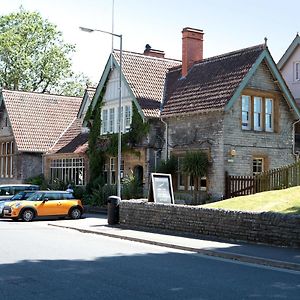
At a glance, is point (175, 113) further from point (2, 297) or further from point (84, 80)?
point (84, 80)

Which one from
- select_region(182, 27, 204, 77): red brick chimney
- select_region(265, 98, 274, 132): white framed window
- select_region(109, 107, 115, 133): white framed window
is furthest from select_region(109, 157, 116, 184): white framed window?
select_region(265, 98, 274, 132): white framed window

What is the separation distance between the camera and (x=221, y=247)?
15.8 metres

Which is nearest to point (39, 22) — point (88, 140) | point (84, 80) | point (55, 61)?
point (55, 61)

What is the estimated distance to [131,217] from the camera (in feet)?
72.6

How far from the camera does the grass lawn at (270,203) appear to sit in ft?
63.6

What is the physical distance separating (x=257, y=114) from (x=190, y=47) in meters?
6.24

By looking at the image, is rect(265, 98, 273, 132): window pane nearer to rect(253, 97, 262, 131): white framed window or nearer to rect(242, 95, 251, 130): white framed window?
rect(253, 97, 262, 131): white framed window

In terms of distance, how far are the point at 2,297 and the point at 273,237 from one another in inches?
352

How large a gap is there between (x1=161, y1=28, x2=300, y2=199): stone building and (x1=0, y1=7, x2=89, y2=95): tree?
33478 mm

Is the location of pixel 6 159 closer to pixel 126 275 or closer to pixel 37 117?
pixel 37 117

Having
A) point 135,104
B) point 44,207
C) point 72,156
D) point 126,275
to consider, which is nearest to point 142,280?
point 126,275

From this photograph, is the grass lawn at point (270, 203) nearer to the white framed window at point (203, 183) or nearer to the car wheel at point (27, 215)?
the white framed window at point (203, 183)

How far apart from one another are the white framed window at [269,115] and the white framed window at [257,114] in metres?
0.41

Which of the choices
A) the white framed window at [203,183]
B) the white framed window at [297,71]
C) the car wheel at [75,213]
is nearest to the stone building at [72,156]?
the car wheel at [75,213]
